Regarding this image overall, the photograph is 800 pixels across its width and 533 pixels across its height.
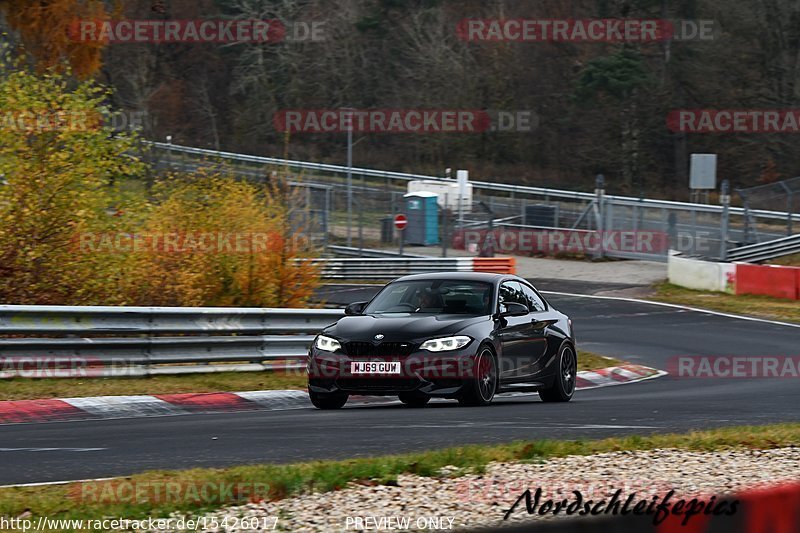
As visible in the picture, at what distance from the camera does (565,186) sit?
2429 inches

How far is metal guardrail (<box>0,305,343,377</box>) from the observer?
1387 cm

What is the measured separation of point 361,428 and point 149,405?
3505mm

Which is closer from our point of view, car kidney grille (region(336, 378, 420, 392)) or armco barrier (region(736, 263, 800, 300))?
car kidney grille (region(336, 378, 420, 392))

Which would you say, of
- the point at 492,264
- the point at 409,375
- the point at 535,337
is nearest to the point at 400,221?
the point at 492,264

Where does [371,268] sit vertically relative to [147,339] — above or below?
above

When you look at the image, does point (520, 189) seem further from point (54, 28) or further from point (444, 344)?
point (444, 344)

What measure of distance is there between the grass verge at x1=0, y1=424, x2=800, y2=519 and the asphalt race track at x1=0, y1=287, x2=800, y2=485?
2.26 ft

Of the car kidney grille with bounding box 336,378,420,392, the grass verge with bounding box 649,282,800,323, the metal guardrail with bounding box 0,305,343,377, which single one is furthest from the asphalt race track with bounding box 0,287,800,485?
the grass verge with bounding box 649,282,800,323

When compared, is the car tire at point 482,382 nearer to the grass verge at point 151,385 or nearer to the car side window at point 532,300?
the car side window at point 532,300

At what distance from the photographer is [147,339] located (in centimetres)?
1494

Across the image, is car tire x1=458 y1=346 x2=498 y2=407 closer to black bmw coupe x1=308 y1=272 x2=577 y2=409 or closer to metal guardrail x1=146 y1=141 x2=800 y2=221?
black bmw coupe x1=308 y1=272 x2=577 y2=409

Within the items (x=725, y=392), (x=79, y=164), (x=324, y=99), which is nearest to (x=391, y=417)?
(x=725, y=392)

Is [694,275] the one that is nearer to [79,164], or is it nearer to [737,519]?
[79,164]

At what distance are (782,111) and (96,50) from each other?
4577 centimetres
